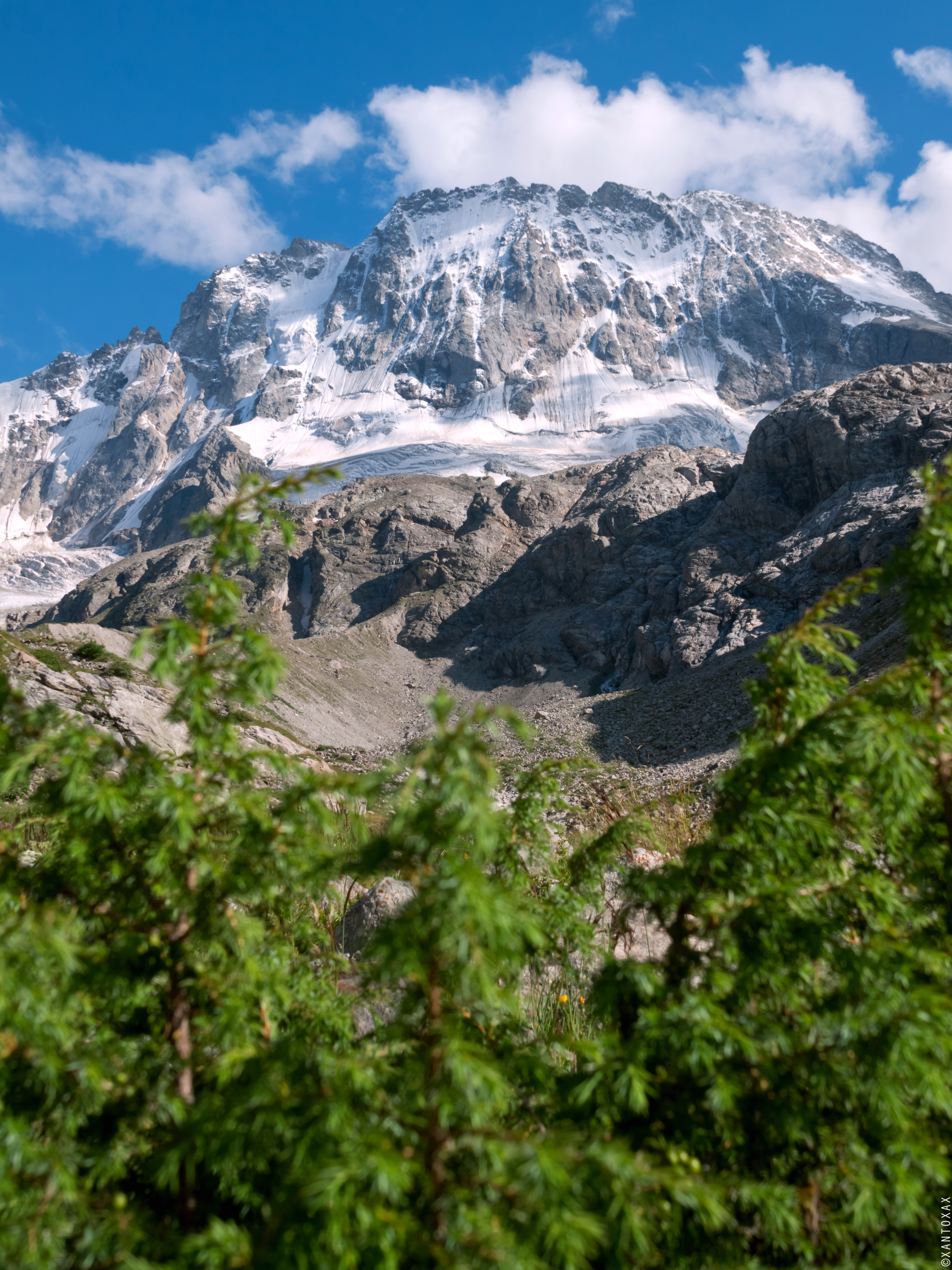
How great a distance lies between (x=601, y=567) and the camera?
88.8m

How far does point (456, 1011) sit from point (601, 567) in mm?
88744

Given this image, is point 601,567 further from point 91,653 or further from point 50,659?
point 50,659

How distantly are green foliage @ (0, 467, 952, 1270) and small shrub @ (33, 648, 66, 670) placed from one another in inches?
1206

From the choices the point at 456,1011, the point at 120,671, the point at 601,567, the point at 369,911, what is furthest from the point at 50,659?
the point at 601,567

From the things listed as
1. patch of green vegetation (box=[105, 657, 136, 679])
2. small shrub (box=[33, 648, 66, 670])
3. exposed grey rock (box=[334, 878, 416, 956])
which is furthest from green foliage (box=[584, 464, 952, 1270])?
small shrub (box=[33, 648, 66, 670])

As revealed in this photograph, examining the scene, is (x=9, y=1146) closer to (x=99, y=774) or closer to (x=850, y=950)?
(x=99, y=774)

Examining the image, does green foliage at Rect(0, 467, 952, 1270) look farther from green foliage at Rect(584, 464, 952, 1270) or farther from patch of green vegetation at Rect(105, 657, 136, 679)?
patch of green vegetation at Rect(105, 657, 136, 679)

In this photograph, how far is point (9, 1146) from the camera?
1733 millimetres

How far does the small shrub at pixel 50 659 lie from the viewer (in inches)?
1168

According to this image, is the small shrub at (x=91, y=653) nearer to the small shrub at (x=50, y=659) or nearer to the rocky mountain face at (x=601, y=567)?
the small shrub at (x=50, y=659)

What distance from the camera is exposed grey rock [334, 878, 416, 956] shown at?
6066 mm

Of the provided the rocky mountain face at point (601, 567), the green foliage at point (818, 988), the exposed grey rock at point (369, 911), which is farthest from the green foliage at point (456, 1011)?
the rocky mountain face at point (601, 567)

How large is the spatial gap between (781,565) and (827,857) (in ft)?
211

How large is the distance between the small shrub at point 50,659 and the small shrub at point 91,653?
0.96 metres
